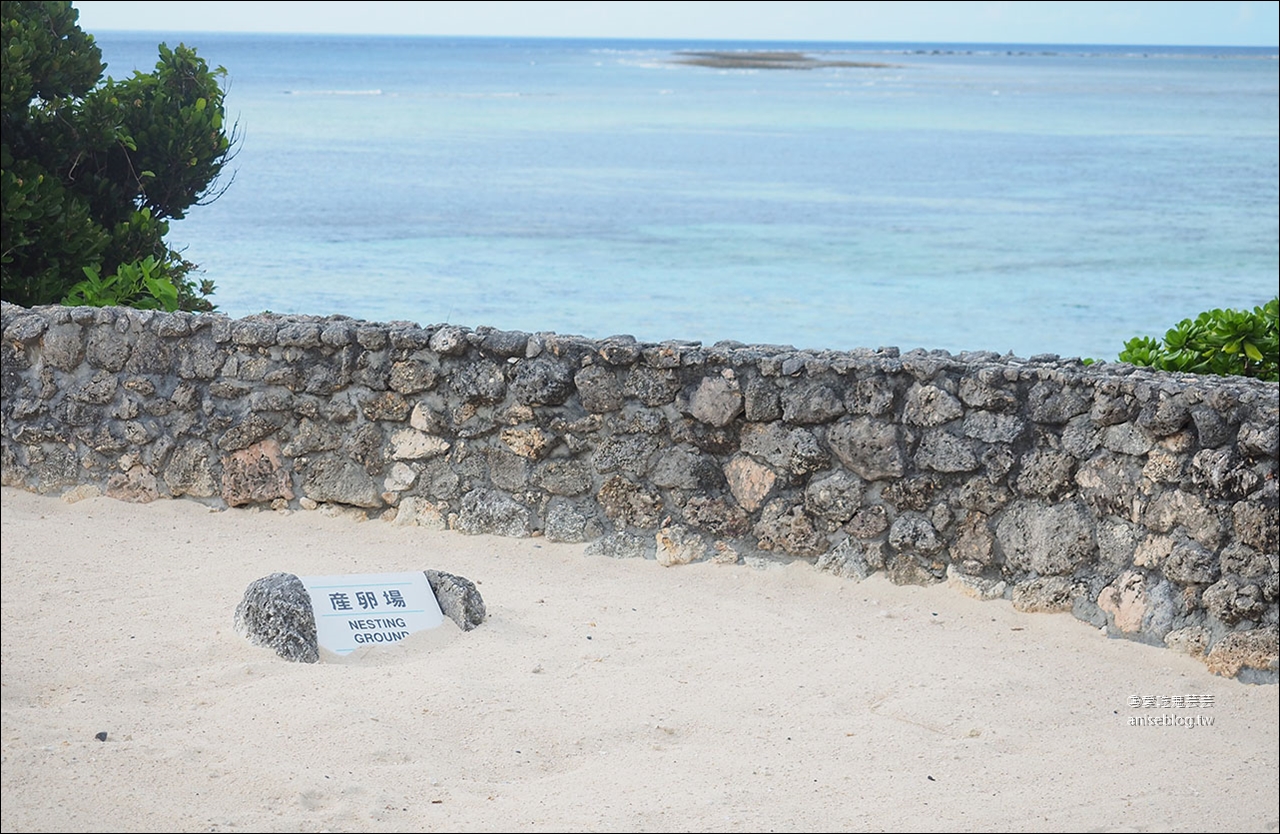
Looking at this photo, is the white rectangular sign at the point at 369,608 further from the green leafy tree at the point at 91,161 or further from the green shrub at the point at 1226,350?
the green shrub at the point at 1226,350

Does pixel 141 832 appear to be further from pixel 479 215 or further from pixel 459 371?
pixel 479 215

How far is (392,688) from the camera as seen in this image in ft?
13.5

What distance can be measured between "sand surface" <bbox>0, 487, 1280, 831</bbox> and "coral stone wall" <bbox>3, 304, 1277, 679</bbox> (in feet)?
0.61

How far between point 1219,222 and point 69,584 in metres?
23.0

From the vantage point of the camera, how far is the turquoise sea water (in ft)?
51.5

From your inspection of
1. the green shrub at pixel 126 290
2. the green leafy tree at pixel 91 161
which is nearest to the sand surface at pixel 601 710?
the green shrub at pixel 126 290

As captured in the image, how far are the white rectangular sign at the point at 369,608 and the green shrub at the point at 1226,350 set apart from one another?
11.7 ft

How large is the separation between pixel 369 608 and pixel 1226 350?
4.09m

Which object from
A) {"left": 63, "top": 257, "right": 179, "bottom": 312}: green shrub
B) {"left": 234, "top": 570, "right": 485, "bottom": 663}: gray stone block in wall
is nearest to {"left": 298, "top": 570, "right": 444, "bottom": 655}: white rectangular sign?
{"left": 234, "top": 570, "right": 485, "bottom": 663}: gray stone block in wall

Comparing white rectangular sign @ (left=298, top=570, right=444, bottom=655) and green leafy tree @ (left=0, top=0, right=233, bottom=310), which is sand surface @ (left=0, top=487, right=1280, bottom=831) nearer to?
white rectangular sign @ (left=298, top=570, right=444, bottom=655)

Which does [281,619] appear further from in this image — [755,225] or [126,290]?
[755,225]

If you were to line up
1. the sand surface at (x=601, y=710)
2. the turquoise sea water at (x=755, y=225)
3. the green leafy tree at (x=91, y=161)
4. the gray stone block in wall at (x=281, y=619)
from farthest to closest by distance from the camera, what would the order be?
the turquoise sea water at (x=755, y=225) < the green leafy tree at (x=91, y=161) < the gray stone block in wall at (x=281, y=619) < the sand surface at (x=601, y=710)

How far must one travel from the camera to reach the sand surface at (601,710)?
135 inches

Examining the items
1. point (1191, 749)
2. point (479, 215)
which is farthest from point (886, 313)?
point (1191, 749)
